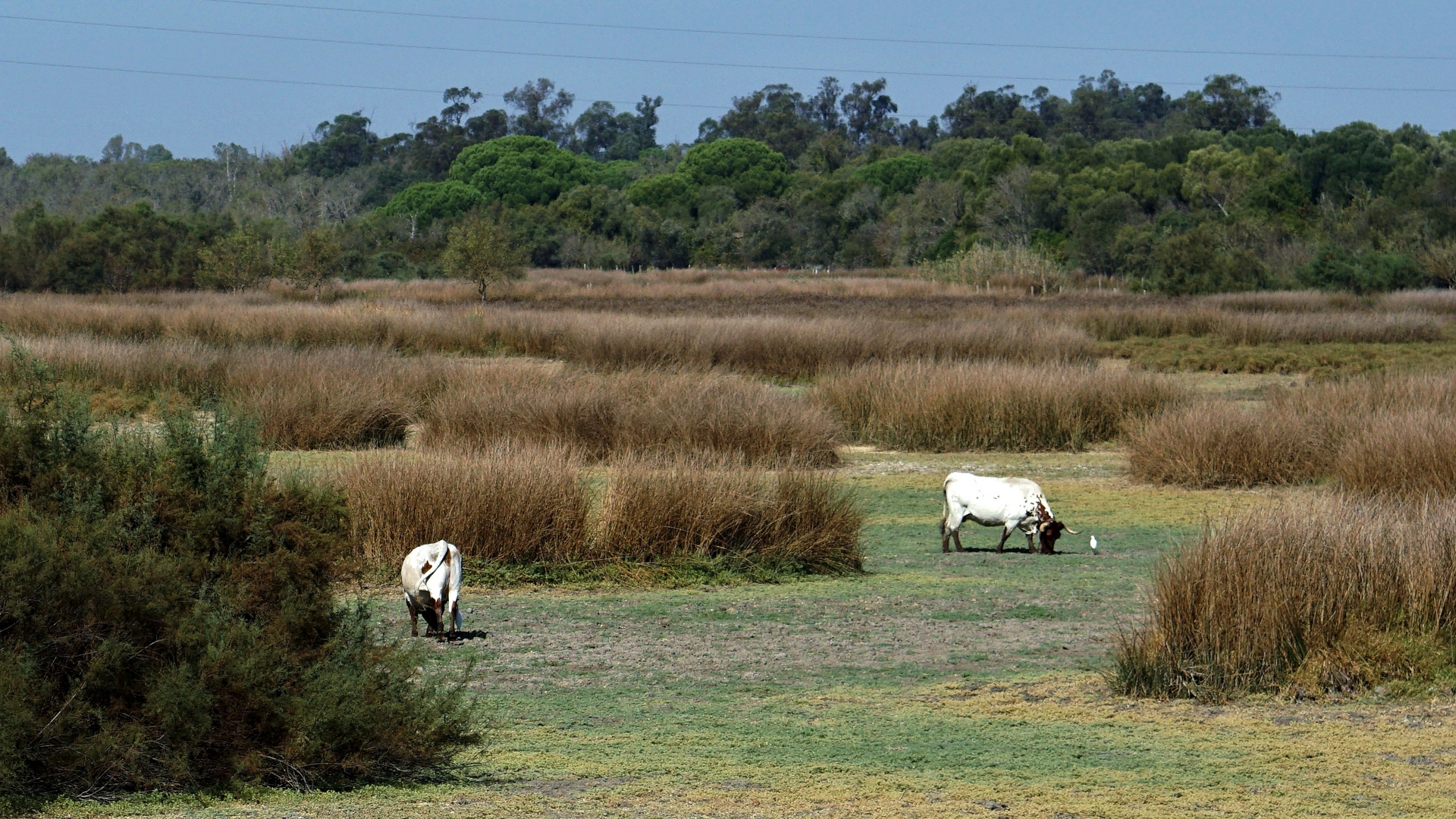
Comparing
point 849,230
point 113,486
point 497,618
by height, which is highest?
point 849,230

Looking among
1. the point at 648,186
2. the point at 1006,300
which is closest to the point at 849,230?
the point at 648,186

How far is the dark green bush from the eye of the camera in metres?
5.80

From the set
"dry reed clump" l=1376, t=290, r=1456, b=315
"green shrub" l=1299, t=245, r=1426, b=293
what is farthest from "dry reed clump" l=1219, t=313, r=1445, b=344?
"green shrub" l=1299, t=245, r=1426, b=293

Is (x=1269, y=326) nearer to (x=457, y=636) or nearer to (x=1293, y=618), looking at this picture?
(x=1293, y=618)

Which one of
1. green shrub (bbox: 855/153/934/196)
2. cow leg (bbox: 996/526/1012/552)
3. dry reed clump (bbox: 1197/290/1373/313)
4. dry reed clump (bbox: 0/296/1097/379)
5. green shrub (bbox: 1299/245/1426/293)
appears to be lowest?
cow leg (bbox: 996/526/1012/552)

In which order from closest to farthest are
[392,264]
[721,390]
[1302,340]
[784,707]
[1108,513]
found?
[784,707] → [1108,513] → [721,390] → [1302,340] → [392,264]

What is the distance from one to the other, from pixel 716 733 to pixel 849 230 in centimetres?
9549

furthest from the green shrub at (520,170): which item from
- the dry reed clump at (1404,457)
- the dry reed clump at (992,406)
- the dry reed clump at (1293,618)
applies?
the dry reed clump at (1293,618)

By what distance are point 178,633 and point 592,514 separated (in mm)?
7006

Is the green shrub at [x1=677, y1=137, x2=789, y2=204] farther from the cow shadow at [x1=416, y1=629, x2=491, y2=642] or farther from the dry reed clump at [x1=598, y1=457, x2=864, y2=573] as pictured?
Result: the cow shadow at [x1=416, y1=629, x2=491, y2=642]

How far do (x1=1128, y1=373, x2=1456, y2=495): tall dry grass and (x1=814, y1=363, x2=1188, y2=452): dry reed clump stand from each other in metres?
2.05

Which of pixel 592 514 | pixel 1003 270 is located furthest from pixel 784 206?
pixel 592 514

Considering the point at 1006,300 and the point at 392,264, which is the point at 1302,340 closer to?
the point at 1006,300

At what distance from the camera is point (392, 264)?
75.1 m
